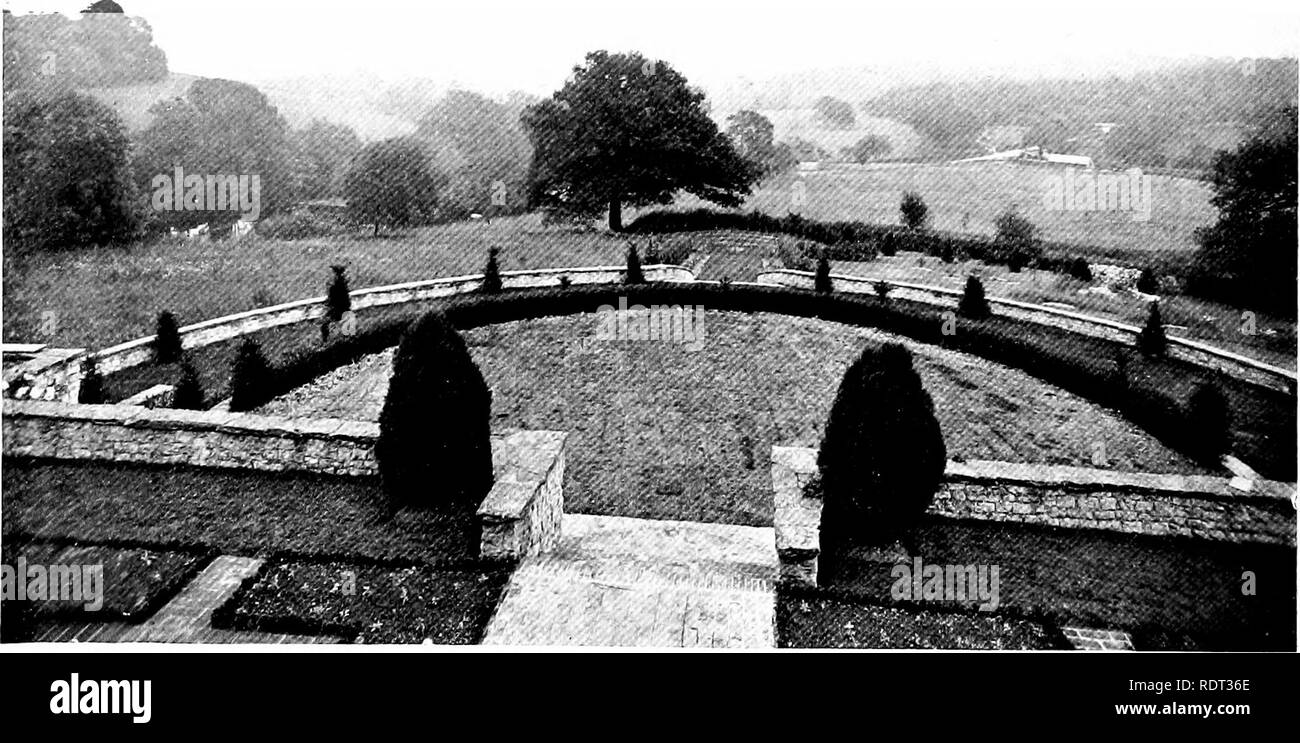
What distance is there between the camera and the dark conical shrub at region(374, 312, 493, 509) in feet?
20.7

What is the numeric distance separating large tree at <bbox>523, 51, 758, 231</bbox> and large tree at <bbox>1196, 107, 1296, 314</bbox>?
425 cm

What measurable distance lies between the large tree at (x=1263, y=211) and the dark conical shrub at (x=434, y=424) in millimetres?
6607

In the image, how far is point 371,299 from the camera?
10773 mm

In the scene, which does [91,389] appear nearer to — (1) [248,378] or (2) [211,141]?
(1) [248,378]

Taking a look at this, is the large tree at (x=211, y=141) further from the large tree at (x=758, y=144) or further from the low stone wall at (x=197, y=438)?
the large tree at (x=758, y=144)

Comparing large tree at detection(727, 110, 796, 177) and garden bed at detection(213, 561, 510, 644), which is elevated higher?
large tree at detection(727, 110, 796, 177)

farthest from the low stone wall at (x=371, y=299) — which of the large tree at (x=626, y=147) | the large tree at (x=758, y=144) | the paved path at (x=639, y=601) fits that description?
the paved path at (x=639, y=601)

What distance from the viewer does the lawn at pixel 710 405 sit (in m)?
7.52

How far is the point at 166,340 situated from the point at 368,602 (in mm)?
6331

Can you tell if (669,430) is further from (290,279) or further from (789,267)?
(290,279)

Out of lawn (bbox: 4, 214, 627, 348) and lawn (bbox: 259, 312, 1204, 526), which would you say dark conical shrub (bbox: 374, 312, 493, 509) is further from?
lawn (bbox: 4, 214, 627, 348)

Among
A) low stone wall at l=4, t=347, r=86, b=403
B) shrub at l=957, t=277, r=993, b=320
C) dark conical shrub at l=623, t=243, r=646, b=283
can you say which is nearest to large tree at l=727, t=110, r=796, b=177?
dark conical shrub at l=623, t=243, r=646, b=283
